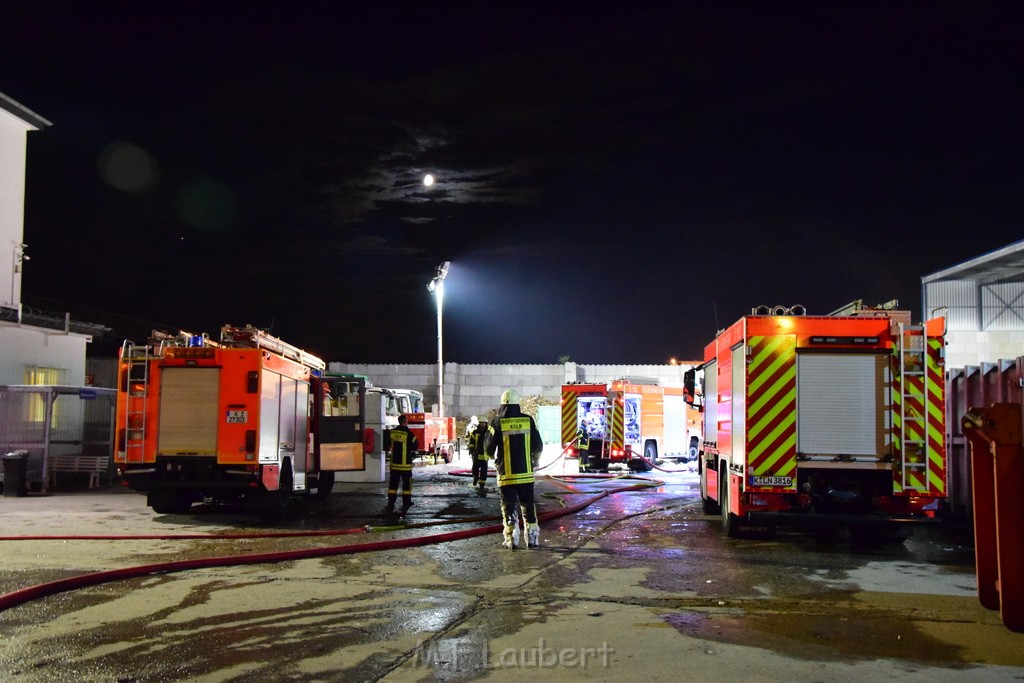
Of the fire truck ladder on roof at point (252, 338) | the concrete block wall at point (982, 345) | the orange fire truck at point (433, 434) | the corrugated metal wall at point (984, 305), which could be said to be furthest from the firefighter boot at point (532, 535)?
the corrugated metal wall at point (984, 305)

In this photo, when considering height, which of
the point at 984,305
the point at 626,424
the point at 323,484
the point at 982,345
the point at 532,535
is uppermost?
the point at 984,305

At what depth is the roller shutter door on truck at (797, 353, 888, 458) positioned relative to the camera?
986 cm

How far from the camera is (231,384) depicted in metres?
12.3

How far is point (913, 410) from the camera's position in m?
9.67

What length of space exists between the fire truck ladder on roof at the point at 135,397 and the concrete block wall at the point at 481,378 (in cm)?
2481

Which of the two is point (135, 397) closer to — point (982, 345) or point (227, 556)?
point (227, 556)

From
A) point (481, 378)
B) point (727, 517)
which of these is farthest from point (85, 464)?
point (481, 378)

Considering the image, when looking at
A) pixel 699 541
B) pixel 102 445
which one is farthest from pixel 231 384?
pixel 102 445

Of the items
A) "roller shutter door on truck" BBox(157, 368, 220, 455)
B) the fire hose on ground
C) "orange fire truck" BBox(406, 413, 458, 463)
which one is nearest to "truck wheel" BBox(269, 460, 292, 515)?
"roller shutter door on truck" BBox(157, 368, 220, 455)

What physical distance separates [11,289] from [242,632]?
973 inches

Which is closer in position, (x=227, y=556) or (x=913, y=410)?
Result: (x=227, y=556)

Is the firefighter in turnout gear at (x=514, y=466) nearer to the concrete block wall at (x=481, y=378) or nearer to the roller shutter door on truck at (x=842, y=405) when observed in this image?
the roller shutter door on truck at (x=842, y=405)

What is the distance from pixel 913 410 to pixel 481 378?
28.9 metres

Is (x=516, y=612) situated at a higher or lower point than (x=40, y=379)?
lower
